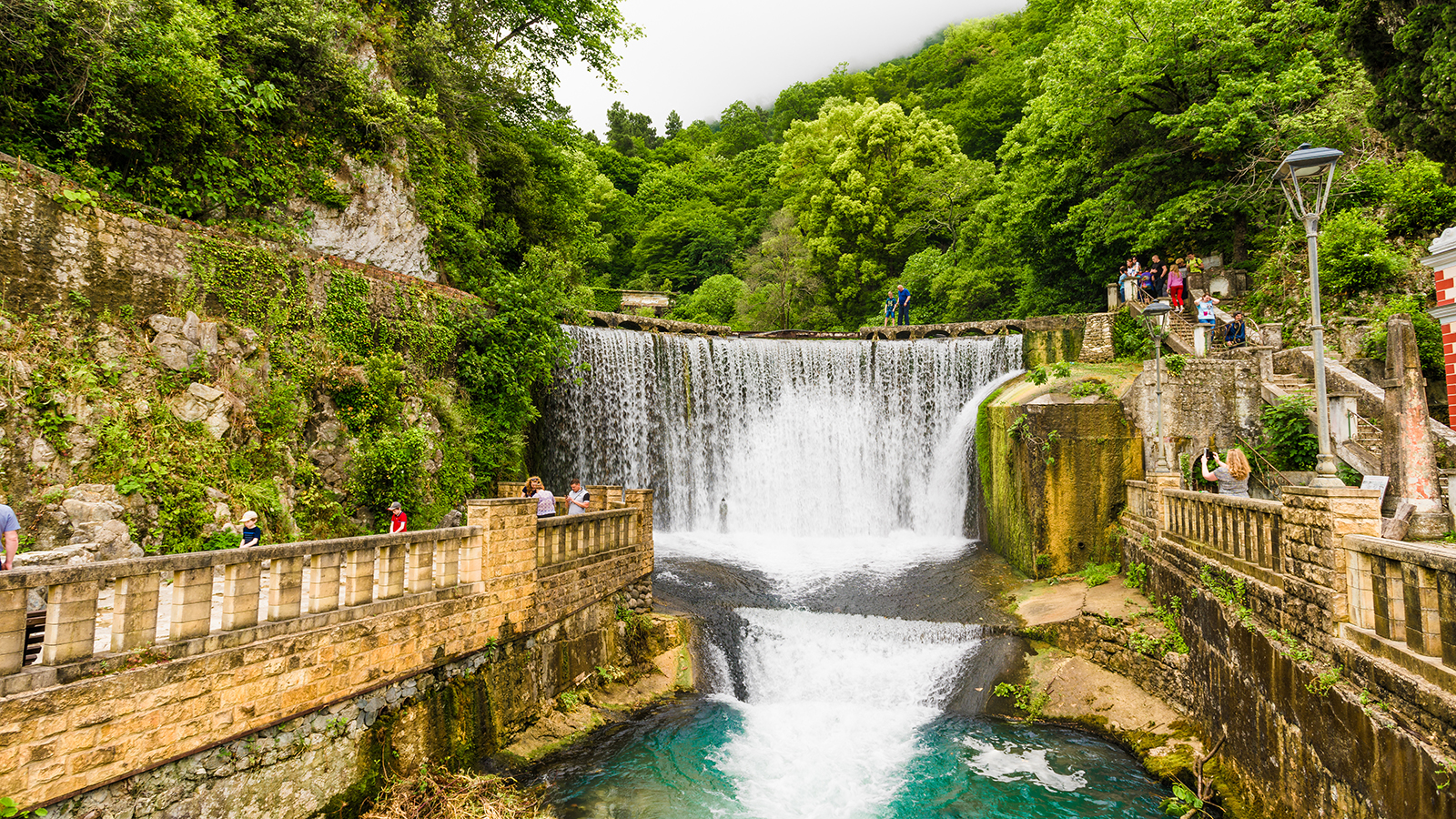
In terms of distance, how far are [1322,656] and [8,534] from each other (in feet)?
35.7

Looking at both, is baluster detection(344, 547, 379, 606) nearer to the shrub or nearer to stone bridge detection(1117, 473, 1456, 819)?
stone bridge detection(1117, 473, 1456, 819)

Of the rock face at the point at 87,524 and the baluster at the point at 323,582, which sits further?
the rock face at the point at 87,524

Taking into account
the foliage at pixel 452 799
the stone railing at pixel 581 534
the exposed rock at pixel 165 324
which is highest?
the exposed rock at pixel 165 324

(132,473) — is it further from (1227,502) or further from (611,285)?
(611,285)

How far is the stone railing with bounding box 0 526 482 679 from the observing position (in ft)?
14.3

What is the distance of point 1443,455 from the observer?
10.5m

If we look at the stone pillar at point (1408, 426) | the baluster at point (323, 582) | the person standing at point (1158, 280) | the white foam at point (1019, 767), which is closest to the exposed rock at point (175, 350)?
the baluster at point (323, 582)

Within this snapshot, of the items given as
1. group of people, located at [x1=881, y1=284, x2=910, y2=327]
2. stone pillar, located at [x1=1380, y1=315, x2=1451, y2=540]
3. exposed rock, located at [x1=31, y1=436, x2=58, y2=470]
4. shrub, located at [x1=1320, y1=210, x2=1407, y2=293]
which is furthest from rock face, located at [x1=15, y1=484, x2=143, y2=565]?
shrub, located at [x1=1320, y1=210, x2=1407, y2=293]

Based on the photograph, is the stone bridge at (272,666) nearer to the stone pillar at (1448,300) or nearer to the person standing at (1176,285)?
the stone pillar at (1448,300)

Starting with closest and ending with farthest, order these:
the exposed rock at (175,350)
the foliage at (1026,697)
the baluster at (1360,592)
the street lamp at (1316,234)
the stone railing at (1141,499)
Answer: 1. the baluster at (1360,592)
2. the street lamp at (1316,234)
3. the exposed rock at (175,350)
4. the foliage at (1026,697)
5. the stone railing at (1141,499)

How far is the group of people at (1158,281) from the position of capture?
57.6ft

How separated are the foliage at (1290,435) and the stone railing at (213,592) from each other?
13825 millimetres

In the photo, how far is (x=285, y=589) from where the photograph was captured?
224 inches

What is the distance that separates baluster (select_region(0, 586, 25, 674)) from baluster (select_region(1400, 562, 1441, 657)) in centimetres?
909
